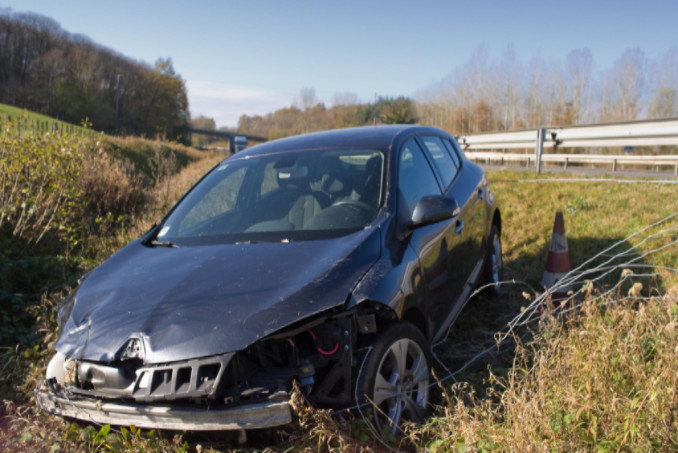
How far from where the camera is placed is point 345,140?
3721mm

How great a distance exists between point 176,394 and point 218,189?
2.05 metres

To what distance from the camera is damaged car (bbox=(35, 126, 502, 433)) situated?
6.57ft

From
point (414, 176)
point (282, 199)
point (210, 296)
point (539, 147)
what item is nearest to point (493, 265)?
point (414, 176)

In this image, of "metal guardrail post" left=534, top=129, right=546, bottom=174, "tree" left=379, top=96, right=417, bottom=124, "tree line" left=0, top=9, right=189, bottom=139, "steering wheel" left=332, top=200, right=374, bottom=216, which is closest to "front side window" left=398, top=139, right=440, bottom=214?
"steering wheel" left=332, top=200, right=374, bottom=216

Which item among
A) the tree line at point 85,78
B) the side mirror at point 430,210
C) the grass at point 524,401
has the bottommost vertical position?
the grass at point 524,401

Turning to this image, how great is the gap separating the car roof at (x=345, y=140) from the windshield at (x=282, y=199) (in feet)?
0.33

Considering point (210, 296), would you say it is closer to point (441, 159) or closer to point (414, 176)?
point (414, 176)

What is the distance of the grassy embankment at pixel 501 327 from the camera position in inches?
83.0

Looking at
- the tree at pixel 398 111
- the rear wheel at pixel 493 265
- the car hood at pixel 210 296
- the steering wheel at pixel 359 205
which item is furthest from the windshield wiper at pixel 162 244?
the tree at pixel 398 111

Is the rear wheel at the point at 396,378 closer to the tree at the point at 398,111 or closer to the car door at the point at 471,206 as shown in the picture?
the car door at the point at 471,206

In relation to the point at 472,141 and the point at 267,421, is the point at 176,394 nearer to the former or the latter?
the point at 267,421

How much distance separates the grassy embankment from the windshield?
3.74ft

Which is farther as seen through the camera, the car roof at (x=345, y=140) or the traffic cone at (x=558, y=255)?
the traffic cone at (x=558, y=255)

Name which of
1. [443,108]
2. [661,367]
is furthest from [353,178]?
[443,108]
